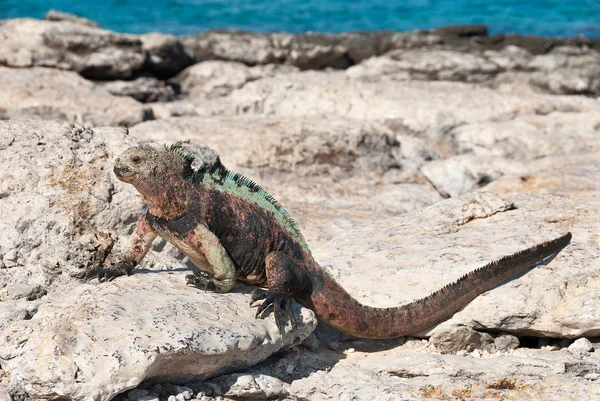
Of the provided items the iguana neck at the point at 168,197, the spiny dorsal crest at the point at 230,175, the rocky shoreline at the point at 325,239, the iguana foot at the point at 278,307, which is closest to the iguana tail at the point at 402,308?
the rocky shoreline at the point at 325,239

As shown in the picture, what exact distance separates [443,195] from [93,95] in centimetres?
392

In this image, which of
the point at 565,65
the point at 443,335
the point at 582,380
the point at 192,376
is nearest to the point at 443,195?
the point at 443,335

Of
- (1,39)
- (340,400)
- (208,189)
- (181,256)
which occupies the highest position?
(1,39)

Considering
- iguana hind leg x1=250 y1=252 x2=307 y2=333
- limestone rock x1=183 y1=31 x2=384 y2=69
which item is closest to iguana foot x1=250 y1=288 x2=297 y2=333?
iguana hind leg x1=250 y1=252 x2=307 y2=333

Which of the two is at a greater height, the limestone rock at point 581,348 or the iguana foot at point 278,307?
the iguana foot at point 278,307

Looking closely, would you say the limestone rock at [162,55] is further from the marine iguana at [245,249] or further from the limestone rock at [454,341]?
the limestone rock at [454,341]

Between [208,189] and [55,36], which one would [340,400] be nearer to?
[208,189]

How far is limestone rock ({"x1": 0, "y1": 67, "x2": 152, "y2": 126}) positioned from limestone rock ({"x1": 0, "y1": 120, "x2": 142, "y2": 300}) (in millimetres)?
3111

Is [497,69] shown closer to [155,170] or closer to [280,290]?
[280,290]

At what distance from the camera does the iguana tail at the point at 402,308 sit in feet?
14.5

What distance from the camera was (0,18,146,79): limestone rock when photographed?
1017 cm

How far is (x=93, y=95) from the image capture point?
8.71 metres

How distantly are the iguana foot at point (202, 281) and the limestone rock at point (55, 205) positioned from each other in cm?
63

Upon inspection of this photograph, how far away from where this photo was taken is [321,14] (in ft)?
72.3
